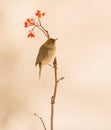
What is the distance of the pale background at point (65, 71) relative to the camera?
68.2 inches

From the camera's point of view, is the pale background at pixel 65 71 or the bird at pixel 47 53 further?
the pale background at pixel 65 71

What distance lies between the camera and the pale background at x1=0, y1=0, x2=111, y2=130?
1.73 metres

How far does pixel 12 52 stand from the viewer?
5.86ft

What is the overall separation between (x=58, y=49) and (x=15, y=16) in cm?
26

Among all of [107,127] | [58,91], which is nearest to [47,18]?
[58,91]

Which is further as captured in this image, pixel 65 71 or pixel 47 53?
pixel 65 71

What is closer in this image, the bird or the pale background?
the bird

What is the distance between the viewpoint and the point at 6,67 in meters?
1.79

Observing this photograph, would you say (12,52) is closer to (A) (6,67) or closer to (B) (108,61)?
(A) (6,67)

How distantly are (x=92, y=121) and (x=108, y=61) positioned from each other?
0.28 meters

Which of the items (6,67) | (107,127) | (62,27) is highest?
(62,27)

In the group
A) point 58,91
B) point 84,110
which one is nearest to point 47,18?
point 58,91

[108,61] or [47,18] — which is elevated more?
[47,18]

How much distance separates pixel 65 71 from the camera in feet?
5.76
